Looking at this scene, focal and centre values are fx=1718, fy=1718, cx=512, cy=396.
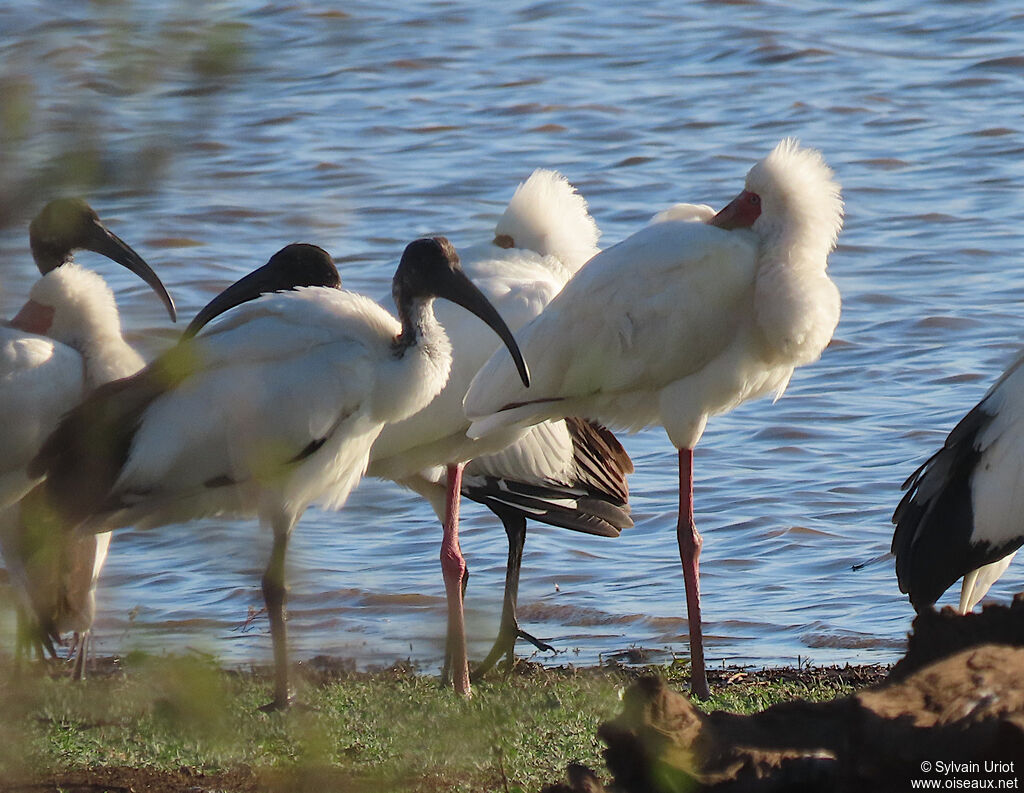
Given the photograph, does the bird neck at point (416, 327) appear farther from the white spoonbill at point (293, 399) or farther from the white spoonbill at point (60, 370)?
the white spoonbill at point (60, 370)

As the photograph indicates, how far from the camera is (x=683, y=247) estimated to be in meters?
5.41

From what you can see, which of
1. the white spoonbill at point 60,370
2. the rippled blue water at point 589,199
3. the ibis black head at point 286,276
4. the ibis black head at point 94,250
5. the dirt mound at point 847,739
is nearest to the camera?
the rippled blue water at point 589,199

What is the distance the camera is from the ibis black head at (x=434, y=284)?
204 inches

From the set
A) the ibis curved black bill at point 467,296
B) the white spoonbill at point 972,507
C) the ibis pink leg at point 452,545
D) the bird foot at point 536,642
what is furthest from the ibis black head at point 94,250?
the white spoonbill at point 972,507

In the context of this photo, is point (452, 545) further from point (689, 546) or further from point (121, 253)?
point (121, 253)

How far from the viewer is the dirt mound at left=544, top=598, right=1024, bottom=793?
281cm

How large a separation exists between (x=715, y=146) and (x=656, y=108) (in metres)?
1.35

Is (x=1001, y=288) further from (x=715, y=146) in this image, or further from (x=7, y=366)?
(x=7, y=366)

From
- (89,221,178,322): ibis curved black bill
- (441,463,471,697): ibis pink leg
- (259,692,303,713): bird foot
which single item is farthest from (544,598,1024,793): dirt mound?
(441,463,471,697): ibis pink leg

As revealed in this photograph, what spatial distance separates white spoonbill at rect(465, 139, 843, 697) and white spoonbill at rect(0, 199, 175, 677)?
1.20 metres

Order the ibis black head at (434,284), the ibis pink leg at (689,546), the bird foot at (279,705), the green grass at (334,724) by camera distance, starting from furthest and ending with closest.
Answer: the ibis pink leg at (689,546), the ibis black head at (434,284), the bird foot at (279,705), the green grass at (334,724)

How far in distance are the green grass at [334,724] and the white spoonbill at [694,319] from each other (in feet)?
1.97

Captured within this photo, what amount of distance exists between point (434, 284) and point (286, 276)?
0.80 m

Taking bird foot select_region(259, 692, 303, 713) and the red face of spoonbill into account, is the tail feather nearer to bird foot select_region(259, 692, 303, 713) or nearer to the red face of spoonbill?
the red face of spoonbill
